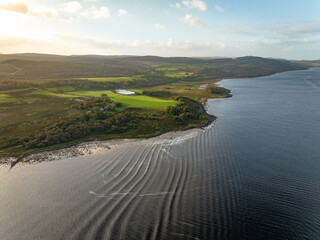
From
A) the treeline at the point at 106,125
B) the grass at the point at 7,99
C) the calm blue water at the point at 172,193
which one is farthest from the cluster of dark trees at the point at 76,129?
the grass at the point at 7,99

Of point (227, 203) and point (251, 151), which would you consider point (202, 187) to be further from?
point (251, 151)

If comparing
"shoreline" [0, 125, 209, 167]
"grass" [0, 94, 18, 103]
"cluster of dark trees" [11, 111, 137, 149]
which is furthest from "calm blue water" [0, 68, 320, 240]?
"grass" [0, 94, 18, 103]

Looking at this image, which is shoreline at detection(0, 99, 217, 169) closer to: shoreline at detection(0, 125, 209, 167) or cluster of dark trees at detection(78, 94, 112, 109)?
shoreline at detection(0, 125, 209, 167)

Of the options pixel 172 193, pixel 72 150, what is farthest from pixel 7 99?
pixel 172 193

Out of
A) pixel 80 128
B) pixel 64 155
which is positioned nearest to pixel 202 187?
pixel 64 155

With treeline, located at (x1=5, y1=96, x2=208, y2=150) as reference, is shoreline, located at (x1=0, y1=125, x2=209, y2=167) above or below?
below

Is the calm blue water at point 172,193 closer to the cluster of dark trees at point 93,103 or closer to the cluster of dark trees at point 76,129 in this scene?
the cluster of dark trees at point 76,129

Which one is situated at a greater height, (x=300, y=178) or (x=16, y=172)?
(x=300, y=178)

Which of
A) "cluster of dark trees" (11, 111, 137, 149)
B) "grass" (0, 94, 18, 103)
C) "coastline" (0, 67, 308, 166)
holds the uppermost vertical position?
"grass" (0, 94, 18, 103)

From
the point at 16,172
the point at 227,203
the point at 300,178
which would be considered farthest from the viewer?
the point at 16,172
